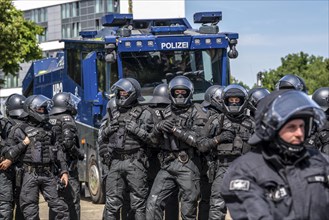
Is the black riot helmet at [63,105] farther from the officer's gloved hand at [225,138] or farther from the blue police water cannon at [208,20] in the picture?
the blue police water cannon at [208,20]

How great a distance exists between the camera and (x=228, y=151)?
880 cm

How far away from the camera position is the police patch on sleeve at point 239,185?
12.6 feet

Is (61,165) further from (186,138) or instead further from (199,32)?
(199,32)

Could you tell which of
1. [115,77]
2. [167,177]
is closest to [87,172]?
[115,77]

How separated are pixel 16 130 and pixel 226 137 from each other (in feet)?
8.47

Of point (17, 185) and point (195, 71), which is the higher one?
point (195, 71)

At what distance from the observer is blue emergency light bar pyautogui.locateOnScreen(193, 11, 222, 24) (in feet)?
41.7

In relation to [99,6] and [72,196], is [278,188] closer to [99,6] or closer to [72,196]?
[72,196]

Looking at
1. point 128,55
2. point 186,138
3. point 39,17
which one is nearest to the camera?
point 186,138

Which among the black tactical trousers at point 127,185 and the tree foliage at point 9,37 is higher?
the tree foliage at point 9,37

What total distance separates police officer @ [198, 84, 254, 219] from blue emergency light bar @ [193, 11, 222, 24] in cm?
394

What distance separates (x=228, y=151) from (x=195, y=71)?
3563 millimetres

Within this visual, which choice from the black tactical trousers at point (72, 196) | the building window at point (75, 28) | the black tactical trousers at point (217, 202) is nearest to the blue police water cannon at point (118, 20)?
the black tactical trousers at point (72, 196)

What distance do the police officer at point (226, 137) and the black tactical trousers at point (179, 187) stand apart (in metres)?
0.24
